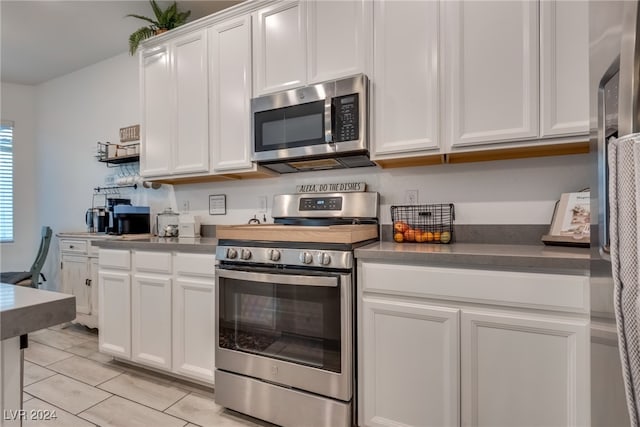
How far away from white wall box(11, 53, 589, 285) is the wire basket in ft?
0.19

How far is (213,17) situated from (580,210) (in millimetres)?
2519

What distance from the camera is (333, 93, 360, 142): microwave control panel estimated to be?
1777 millimetres

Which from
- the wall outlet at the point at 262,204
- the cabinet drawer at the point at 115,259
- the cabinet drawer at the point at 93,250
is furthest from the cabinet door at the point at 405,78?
the cabinet drawer at the point at 93,250

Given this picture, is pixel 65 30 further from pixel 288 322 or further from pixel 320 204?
pixel 288 322

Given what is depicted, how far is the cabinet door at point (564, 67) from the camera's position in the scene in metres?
1.41

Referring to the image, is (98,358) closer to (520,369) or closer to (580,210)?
(520,369)

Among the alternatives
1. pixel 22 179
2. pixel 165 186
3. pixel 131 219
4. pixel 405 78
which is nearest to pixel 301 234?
pixel 405 78

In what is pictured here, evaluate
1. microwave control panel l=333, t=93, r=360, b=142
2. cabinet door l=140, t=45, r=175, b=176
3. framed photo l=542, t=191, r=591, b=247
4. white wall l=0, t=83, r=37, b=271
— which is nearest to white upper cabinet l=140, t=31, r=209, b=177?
cabinet door l=140, t=45, r=175, b=176

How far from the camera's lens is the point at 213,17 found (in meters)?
2.24

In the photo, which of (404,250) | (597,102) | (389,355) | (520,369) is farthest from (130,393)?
(597,102)

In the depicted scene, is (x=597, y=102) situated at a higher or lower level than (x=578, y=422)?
higher

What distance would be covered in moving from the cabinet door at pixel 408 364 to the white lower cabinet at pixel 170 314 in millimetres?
966

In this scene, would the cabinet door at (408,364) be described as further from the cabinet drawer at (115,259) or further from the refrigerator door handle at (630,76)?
the cabinet drawer at (115,259)

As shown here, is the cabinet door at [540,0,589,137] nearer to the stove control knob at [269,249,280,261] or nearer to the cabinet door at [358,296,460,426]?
the cabinet door at [358,296,460,426]
